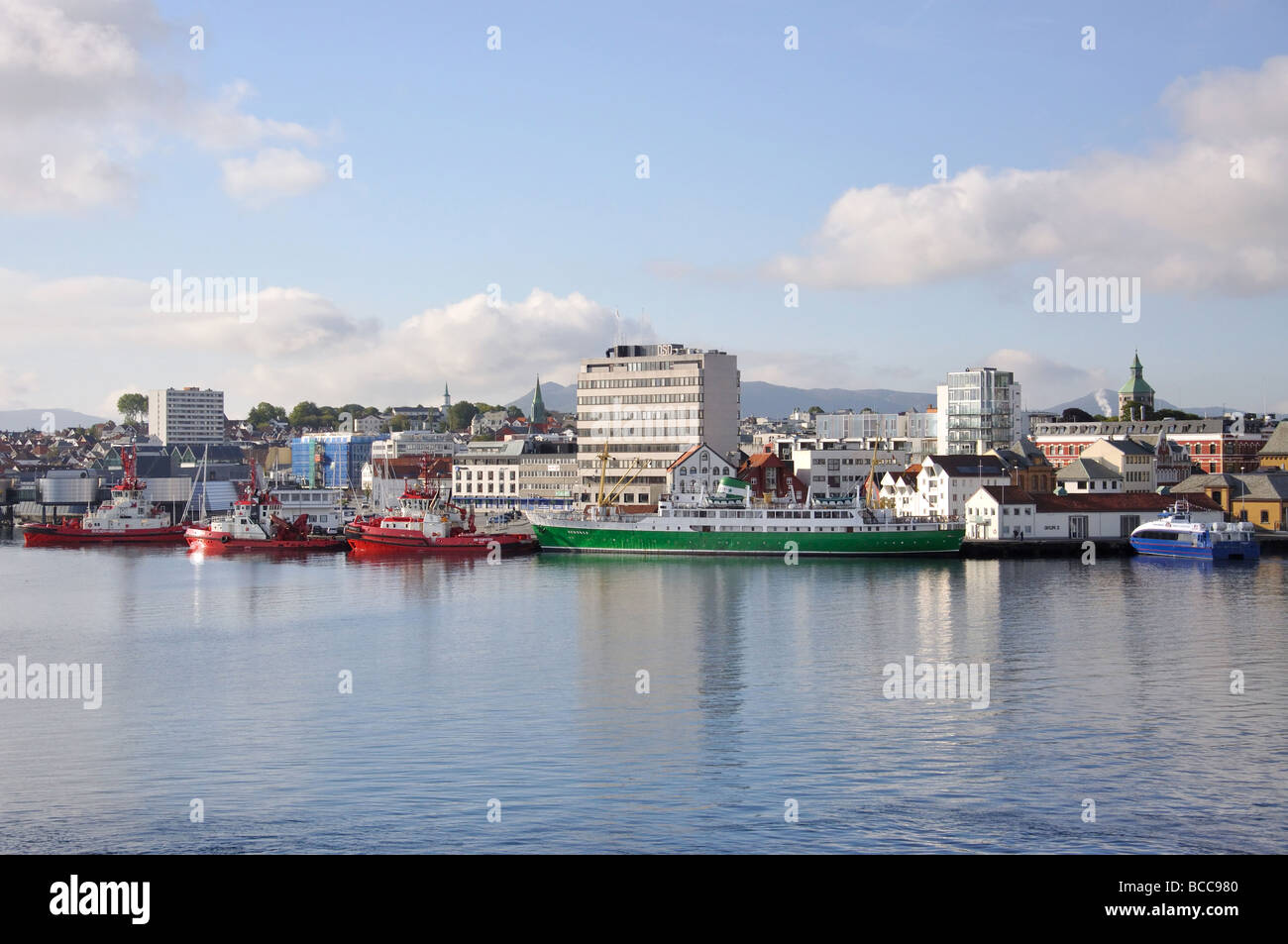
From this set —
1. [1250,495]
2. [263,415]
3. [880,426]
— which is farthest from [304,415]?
[1250,495]

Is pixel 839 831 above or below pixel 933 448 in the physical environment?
below

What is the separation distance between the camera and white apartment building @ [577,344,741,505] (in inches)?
2805

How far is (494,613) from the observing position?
3331 cm

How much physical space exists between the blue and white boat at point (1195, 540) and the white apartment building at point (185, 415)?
443 ft

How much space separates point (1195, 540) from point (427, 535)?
33.3 m

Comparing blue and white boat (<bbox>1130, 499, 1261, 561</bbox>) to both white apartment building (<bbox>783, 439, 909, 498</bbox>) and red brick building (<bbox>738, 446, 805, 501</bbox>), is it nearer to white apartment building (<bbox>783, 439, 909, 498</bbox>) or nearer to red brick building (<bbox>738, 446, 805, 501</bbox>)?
red brick building (<bbox>738, 446, 805, 501</bbox>)

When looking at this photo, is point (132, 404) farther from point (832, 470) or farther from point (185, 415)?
point (832, 470)

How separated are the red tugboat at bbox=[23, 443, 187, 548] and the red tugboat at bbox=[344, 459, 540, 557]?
1538 centimetres

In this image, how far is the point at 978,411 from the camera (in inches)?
3187

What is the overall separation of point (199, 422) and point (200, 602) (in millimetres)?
140300

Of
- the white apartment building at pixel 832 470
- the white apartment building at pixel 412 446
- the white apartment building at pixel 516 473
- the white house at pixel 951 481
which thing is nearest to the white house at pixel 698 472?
the white apartment building at pixel 832 470
